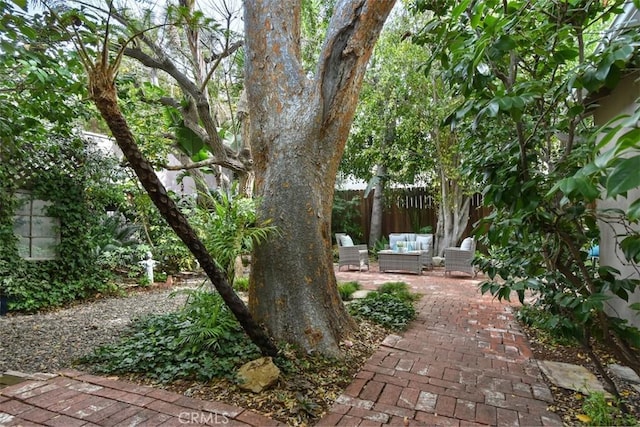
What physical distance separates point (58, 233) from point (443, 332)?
5.46 m

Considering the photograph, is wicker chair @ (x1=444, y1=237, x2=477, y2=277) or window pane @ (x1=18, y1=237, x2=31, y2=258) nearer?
window pane @ (x1=18, y1=237, x2=31, y2=258)

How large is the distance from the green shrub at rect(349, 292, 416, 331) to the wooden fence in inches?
263

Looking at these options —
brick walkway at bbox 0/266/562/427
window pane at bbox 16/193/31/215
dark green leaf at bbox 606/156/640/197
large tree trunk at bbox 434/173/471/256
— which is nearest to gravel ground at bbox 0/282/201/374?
brick walkway at bbox 0/266/562/427

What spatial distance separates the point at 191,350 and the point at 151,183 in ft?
4.70

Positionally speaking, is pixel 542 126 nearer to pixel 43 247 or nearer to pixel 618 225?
pixel 618 225

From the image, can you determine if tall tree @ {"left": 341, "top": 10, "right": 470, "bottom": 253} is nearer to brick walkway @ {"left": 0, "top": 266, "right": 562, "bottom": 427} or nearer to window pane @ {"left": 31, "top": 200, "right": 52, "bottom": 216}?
brick walkway @ {"left": 0, "top": 266, "right": 562, "bottom": 427}

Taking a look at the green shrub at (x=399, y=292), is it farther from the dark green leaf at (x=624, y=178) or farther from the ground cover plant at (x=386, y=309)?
the dark green leaf at (x=624, y=178)

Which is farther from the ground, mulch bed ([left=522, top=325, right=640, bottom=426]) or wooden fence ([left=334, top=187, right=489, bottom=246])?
wooden fence ([left=334, top=187, right=489, bottom=246])

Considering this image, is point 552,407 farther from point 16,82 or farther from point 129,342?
point 16,82

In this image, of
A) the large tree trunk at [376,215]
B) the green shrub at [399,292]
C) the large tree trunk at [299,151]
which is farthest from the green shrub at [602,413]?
the large tree trunk at [376,215]

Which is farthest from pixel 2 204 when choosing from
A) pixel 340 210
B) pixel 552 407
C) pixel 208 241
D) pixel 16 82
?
pixel 340 210

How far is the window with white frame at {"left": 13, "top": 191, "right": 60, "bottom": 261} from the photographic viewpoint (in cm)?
484

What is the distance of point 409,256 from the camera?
8078 millimetres

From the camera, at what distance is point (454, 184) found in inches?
367
